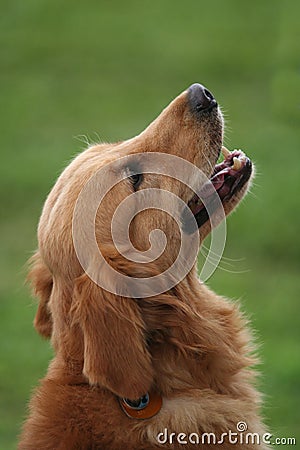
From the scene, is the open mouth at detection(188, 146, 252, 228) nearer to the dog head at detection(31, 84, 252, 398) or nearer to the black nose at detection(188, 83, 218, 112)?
the dog head at detection(31, 84, 252, 398)

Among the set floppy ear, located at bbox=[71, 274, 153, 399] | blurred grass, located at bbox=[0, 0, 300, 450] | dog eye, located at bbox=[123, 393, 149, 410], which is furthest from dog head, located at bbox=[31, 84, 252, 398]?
blurred grass, located at bbox=[0, 0, 300, 450]

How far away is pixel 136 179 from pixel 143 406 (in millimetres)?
1156

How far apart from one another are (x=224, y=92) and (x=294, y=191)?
14.7 ft

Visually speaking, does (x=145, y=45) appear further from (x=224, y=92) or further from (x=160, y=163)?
(x=160, y=163)

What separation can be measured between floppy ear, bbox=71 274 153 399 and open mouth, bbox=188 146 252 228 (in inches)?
30.8

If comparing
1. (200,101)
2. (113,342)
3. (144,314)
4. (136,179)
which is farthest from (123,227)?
(200,101)

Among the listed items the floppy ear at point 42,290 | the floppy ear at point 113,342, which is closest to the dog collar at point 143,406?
the floppy ear at point 113,342

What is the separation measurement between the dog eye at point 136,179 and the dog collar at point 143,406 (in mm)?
1060

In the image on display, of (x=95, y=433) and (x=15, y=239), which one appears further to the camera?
(x=15, y=239)

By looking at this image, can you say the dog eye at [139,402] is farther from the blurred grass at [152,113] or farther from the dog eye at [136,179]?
the blurred grass at [152,113]

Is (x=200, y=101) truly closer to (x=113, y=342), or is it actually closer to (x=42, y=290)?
(x=42, y=290)

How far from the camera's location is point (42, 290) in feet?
16.3

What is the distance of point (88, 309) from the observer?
4160mm

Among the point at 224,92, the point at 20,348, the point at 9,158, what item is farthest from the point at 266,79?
the point at 20,348
